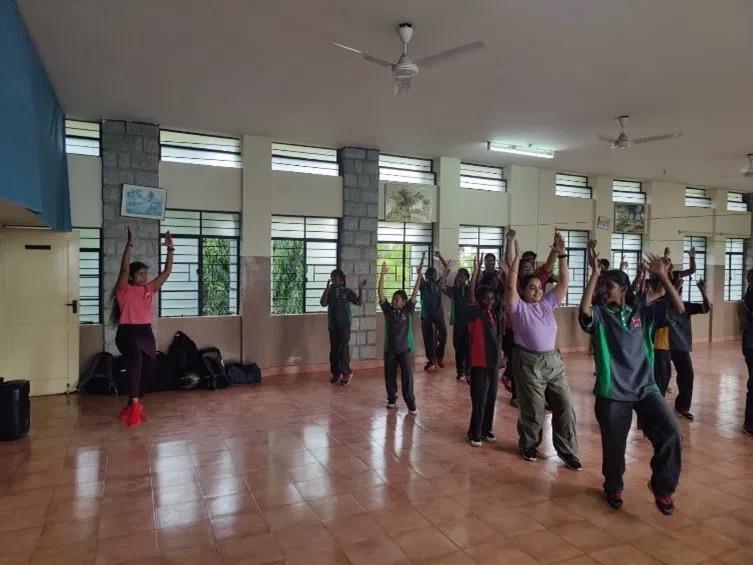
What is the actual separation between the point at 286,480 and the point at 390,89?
3699 millimetres

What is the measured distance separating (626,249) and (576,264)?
4.49 feet

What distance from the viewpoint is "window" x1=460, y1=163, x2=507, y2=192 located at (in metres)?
8.90

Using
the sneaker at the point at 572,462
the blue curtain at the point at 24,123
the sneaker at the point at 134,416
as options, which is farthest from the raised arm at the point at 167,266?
the sneaker at the point at 572,462

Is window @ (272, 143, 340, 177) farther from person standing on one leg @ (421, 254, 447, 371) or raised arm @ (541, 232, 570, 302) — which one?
raised arm @ (541, 232, 570, 302)

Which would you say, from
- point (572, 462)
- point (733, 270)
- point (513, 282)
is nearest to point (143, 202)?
point (513, 282)

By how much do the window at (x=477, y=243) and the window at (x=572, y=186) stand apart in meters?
1.52

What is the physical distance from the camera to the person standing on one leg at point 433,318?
791 cm

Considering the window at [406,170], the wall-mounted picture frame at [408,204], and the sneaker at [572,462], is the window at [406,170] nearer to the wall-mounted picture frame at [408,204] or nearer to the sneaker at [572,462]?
the wall-mounted picture frame at [408,204]

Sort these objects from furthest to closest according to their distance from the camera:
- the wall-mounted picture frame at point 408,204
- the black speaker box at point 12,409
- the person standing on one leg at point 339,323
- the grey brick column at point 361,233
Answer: the wall-mounted picture frame at point 408,204 → the grey brick column at point 361,233 → the person standing on one leg at point 339,323 → the black speaker box at point 12,409

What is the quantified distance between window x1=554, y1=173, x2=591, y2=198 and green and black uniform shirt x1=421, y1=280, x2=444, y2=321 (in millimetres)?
3382

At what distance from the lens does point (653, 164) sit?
8.96m

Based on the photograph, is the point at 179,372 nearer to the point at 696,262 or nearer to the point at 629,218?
the point at 629,218

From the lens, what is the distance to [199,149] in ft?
23.1

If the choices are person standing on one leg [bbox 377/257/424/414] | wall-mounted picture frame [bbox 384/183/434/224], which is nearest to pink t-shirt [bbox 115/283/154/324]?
person standing on one leg [bbox 377/257/424/414]
